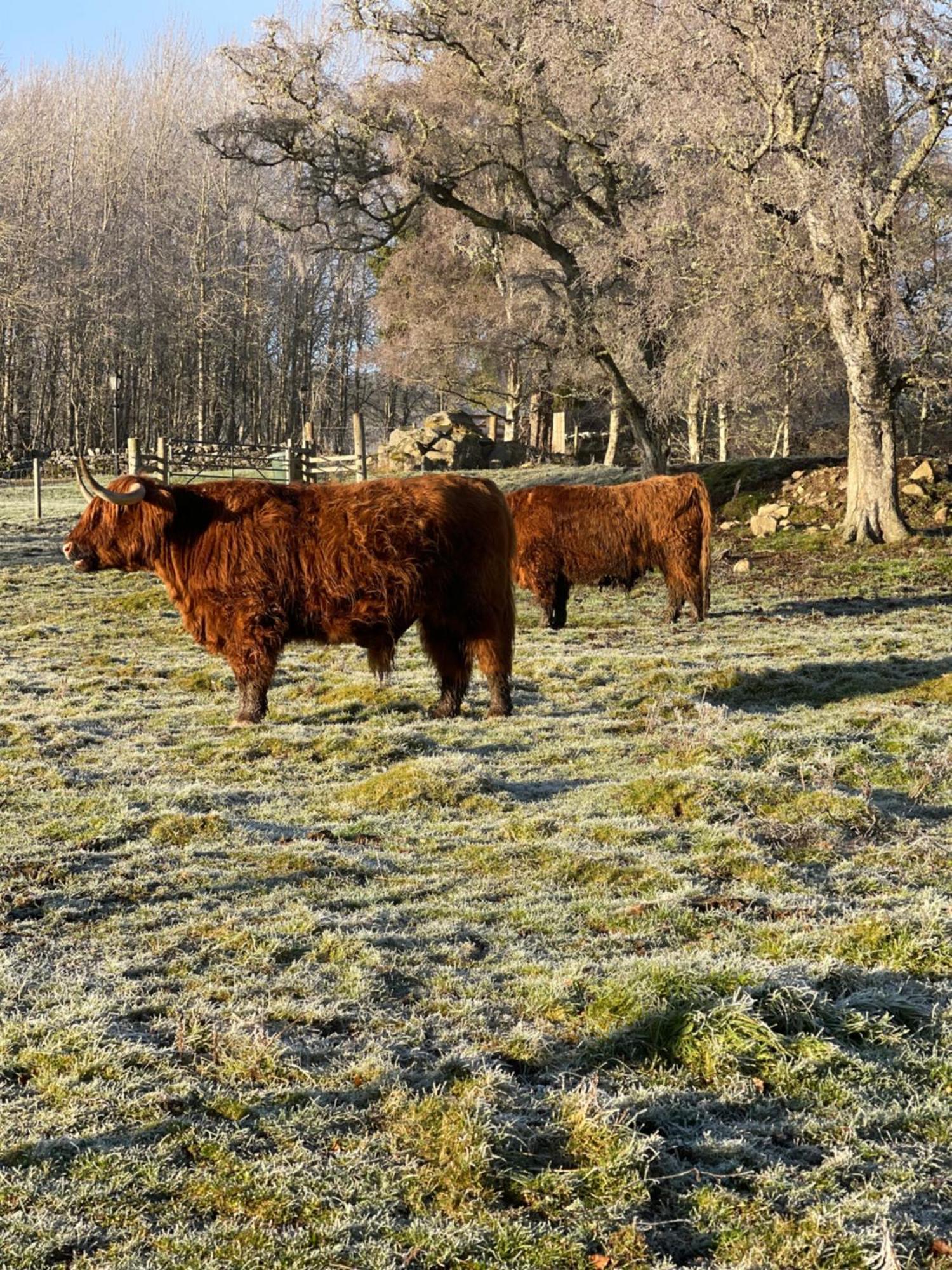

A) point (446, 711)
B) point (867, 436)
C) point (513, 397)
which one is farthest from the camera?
point (513, 397)

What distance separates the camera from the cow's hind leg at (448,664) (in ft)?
28.3

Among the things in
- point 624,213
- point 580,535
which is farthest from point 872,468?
point 624,213

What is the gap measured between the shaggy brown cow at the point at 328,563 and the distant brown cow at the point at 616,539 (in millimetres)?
4324

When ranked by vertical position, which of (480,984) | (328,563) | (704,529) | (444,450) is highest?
(444,450)

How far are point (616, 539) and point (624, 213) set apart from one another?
12.2 meters

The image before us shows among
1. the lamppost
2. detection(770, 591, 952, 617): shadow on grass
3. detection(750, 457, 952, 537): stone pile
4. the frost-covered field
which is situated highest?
the lamppost

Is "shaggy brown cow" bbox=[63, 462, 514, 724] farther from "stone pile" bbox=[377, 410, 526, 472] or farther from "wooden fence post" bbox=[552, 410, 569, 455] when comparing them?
"wooden fence post" bbox=[552, 410, 569, 455]

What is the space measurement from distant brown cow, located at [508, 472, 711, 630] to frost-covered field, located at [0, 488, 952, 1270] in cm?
380

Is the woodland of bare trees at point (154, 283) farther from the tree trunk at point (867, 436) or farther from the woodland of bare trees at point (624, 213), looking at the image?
the tree trunk at point (867, 436)

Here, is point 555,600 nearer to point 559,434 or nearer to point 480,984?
point 480,984

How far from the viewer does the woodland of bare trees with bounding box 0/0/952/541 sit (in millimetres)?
15883

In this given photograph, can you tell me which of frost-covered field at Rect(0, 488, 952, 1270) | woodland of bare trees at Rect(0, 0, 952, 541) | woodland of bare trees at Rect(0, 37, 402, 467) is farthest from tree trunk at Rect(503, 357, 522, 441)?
frost-covered field at Rect(0, 488, 952, 1270)

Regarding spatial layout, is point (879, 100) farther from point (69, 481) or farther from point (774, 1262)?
point (69, 481)

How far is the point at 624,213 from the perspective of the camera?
22.8m
